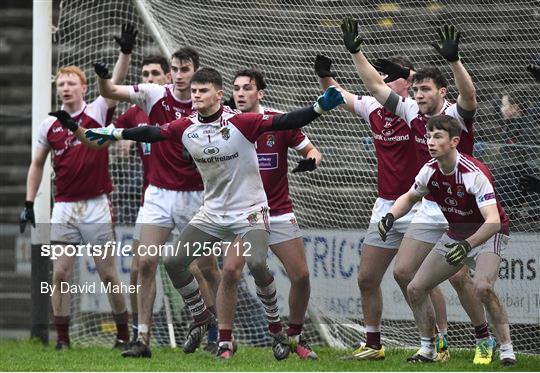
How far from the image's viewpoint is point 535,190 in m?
8.05

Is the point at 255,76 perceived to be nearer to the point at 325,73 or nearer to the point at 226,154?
the point at 325,73

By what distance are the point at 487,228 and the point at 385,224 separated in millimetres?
672

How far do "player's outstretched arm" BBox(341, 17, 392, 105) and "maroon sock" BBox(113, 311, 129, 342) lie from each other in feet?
9.30

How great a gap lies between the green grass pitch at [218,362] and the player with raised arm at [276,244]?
157mm

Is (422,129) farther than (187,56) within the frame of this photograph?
No

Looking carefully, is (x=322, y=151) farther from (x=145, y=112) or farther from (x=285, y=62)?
(x=145, y=112)

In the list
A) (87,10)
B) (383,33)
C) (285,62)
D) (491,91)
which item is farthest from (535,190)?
(87,10)

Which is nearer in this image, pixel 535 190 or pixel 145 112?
pixel 535 190

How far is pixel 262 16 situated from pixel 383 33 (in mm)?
1068

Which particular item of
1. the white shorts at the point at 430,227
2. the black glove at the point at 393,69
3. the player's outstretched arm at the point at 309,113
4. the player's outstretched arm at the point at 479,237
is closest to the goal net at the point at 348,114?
the white shorts at the point at 430,227

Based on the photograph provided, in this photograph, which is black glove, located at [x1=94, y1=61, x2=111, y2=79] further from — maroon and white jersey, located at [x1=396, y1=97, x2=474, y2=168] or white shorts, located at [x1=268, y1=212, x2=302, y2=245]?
maroon and white jersey, located at [x1=396, y1=97, x2=474, y2=168]

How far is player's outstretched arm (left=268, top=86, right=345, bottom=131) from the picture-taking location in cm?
737

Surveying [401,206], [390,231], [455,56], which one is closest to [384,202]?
[390,231]

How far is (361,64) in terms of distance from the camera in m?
8.38
